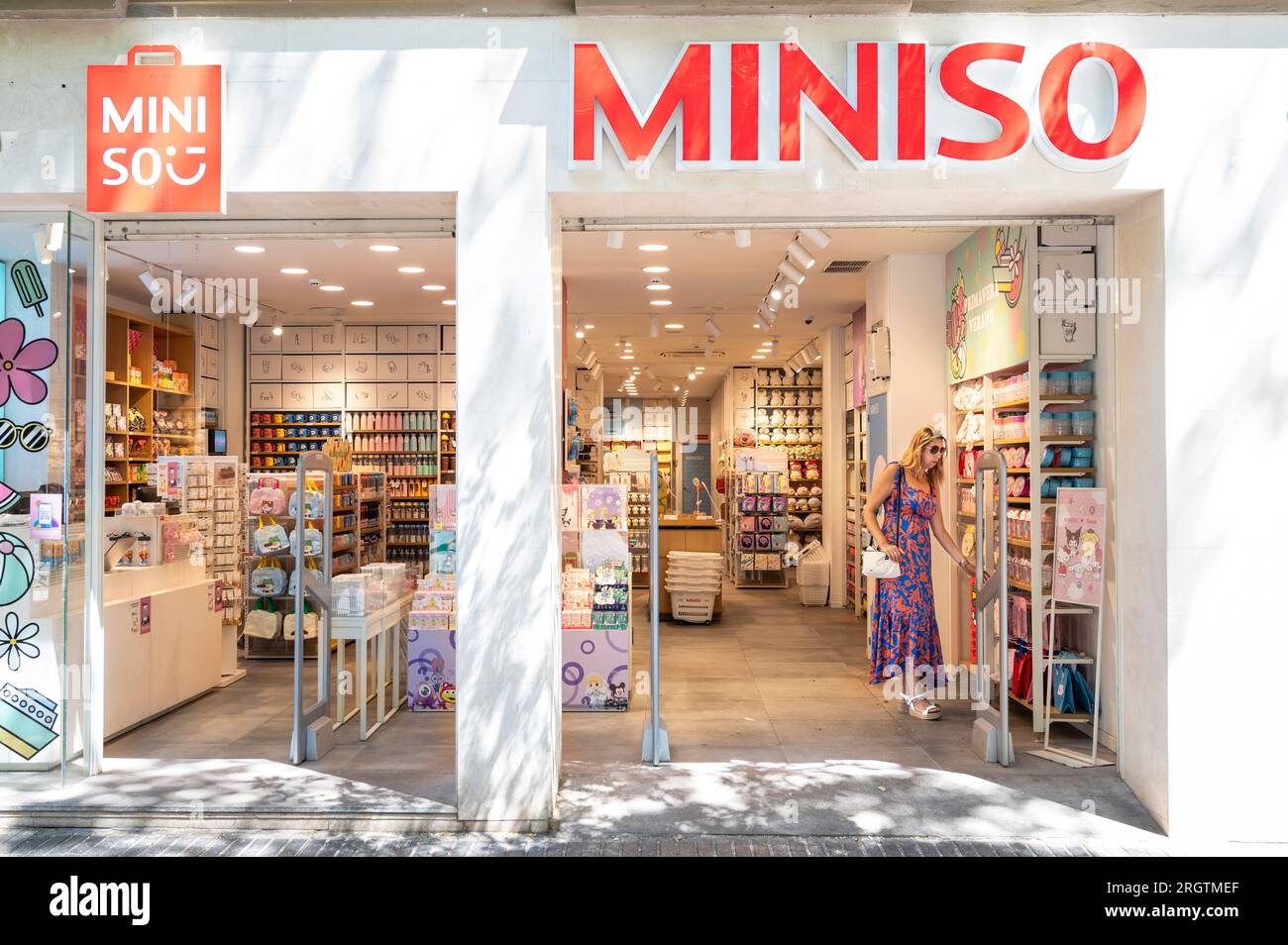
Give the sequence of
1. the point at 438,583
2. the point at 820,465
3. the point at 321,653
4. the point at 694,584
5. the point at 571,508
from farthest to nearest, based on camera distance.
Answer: the point at 820,465, the point at 694,584, the point at 571,508, the point at 438,583, the point at 321,653

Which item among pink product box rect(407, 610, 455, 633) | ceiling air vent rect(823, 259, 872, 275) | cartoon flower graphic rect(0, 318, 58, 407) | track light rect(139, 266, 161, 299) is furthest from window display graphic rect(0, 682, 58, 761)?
ceiling air vent rect(823, 259, 872, 275)

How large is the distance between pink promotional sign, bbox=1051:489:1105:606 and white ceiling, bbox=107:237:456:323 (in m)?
4.52

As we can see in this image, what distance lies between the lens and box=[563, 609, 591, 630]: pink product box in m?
→ 6.18

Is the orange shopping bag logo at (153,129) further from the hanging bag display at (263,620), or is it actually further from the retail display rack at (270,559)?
the hanging bag display at (263,620)

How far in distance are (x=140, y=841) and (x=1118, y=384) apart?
16.8 ft

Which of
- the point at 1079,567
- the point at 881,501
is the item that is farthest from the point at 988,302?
the point at 1079,567

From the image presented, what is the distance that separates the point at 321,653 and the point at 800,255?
184 inches

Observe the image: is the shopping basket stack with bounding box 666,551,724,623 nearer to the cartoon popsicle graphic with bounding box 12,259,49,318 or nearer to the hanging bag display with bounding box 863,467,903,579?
the hanging bag display with bounding box 863,467,903,579

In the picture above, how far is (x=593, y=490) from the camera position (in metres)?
6.84

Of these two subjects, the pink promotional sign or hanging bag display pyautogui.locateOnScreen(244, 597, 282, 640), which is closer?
the pink promotional sign

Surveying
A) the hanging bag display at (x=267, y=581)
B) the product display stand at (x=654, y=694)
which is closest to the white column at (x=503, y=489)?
the product display stand at (x=654, y=694)

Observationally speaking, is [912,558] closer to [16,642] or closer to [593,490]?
[593,490]

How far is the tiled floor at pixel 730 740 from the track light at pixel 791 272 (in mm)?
3459

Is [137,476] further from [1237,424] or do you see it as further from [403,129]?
[1237,424]
